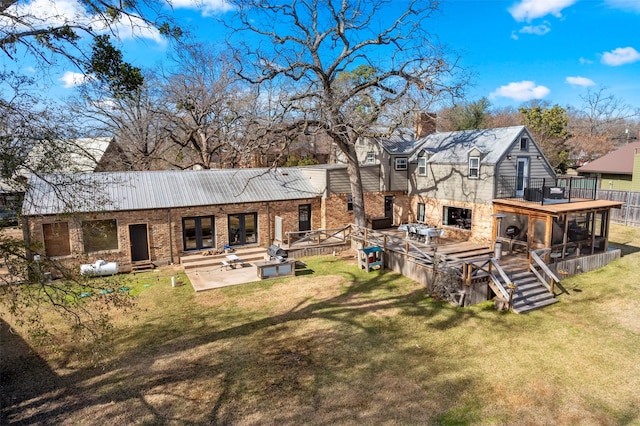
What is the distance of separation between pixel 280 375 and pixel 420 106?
49.4ft

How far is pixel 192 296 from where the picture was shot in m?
15.2

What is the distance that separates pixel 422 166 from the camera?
77.4ft

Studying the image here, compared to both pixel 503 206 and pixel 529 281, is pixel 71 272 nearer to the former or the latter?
pixel 529 281

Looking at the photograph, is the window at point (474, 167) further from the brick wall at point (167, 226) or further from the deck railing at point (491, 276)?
the brick wall at point (167, 226)

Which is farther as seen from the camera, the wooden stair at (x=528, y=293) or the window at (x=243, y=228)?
the window at (x=243, y=228)

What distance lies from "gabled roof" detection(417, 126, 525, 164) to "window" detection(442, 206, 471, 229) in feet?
8.43

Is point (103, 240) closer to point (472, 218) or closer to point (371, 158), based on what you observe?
point (371, 158)

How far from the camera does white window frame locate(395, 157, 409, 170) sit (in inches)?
947

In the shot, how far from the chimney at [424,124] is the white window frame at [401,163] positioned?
313cm

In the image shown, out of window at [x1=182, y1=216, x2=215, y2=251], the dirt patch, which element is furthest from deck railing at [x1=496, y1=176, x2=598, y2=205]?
window at [x1=182, y1=216, x2=215, y2=251]

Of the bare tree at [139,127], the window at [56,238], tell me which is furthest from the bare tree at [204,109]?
the window at [56,238]

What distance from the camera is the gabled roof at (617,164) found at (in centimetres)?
3044

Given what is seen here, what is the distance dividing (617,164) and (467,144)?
58.5ft

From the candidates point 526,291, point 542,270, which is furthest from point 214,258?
point 542,270
